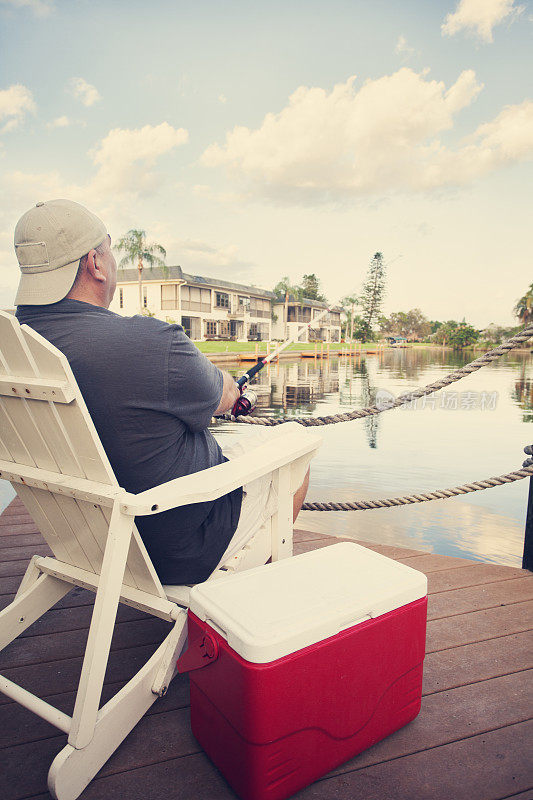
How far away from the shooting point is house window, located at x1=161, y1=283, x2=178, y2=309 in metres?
33.6

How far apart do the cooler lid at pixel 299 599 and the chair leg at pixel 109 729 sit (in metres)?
0.25

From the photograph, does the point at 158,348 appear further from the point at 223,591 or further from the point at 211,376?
the point at 223,591

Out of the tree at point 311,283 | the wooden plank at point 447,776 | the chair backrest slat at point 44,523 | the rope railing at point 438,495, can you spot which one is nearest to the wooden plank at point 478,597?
the rope railing at point 438,495

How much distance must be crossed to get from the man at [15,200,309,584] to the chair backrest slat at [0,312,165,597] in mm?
89

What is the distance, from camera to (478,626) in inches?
66.7

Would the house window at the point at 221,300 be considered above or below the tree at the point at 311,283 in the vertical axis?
below

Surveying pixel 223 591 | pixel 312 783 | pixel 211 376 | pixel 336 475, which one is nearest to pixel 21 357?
pixel 211 376

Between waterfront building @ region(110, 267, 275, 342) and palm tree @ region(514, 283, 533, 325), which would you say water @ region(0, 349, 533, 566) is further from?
palm tree @ region(514, 283, 533, 325)

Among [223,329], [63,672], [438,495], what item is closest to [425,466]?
[438,495]

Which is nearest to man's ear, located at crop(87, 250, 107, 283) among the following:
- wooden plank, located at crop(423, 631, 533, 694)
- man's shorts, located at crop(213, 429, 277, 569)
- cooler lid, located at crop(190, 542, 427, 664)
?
man's shorts, located at crop(213, 429, 277, 569)

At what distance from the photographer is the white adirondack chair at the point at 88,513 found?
0.98 m

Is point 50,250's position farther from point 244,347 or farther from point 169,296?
point 169,296

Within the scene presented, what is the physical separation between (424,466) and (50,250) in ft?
24.3

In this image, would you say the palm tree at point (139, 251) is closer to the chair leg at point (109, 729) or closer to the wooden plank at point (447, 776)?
the chair leg at point (109, 729)
